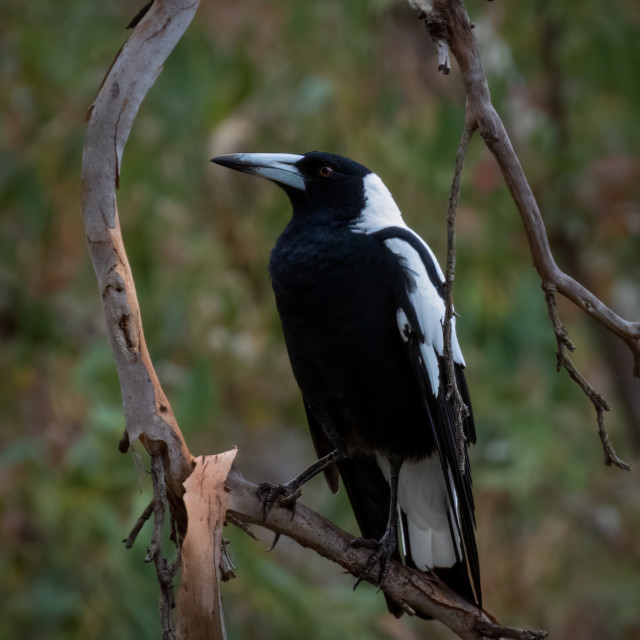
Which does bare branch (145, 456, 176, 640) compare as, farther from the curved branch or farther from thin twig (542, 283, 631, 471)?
thin twig (542, 283, 631, 471)

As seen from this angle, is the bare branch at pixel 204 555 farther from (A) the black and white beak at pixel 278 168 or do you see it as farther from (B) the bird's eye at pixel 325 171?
(B) the bird's eye at pixel 325 171

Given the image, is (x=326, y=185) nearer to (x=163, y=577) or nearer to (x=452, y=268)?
(x=452, y=268)

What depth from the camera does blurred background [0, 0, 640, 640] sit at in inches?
117

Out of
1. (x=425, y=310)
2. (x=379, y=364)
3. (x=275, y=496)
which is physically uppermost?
(x=425, y=310)

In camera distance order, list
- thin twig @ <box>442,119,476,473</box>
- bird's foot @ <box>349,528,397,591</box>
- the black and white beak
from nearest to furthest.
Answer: thin twig @ <box>442,119,476,473</box> < bird's foot @ <box>349,528,397,591</box> < the black and white beak

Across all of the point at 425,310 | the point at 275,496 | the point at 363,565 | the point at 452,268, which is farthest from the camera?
the point at 425,310

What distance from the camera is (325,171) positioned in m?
2.36

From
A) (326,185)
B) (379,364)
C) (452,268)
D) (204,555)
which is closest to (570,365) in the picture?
(452,268)

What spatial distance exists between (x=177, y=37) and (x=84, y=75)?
2137mm

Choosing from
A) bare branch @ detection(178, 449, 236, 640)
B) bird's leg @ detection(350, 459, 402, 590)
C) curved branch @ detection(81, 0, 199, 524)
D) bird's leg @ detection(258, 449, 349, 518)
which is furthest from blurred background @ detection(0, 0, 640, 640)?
curved branch @ detection(81, 0, 199, 524)

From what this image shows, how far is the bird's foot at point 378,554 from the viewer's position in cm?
195

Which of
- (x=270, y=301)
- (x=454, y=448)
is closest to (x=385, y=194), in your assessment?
(x=454, y=448)

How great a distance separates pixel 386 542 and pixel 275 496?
1.11 ft

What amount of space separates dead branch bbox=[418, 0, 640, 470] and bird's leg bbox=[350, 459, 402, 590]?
0.66m
